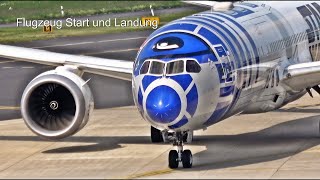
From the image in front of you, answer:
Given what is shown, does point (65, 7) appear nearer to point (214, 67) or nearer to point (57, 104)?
point (57, 104)

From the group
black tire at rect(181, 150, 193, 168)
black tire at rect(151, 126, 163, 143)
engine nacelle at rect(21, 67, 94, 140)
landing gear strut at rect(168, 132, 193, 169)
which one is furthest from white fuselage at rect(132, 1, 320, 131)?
engine nacelle at rect(21, 67, 94, 140)

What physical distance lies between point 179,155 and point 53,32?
41.4 m

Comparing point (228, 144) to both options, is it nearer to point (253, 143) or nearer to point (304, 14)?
point (253, 143)

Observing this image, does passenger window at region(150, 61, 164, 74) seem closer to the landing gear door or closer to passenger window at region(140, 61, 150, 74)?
passenger window at region(140, 61, 150, 74)

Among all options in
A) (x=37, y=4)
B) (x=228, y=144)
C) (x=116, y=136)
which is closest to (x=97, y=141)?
(x=116, y=136)

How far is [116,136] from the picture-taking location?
132ft

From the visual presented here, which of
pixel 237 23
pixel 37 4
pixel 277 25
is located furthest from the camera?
pixel 37 4

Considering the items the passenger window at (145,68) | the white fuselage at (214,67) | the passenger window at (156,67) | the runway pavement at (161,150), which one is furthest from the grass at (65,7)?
the passenger window at (156,67)

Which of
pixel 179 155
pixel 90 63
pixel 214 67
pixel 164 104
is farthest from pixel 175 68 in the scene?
pixel 90 63

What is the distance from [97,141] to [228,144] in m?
3.99

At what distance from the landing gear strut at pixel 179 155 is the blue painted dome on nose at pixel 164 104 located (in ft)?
4.37

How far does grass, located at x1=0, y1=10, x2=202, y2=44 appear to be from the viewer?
7094 cm

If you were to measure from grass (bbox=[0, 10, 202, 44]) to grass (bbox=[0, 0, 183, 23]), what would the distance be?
74 centimetres

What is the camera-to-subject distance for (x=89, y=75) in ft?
189
